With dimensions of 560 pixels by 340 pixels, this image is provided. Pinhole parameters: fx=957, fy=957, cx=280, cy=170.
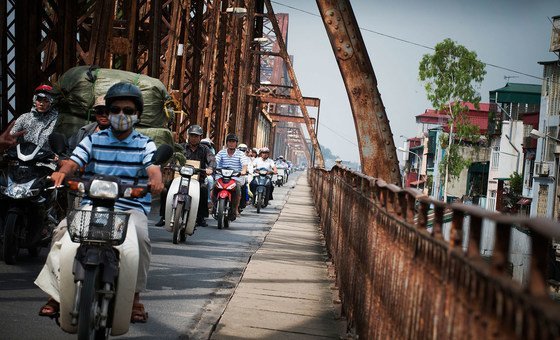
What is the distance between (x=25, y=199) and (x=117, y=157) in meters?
3.21

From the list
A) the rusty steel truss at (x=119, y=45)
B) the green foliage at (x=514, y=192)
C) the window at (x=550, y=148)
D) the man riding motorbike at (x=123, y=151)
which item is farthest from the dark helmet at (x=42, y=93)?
the green foliage at (x=514, y=192)

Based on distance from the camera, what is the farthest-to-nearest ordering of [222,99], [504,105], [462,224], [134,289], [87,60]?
[504,105], [222,99], [87,60], [134,289], [462,224]

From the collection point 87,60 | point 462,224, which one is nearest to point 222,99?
point 87,60

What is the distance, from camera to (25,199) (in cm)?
862

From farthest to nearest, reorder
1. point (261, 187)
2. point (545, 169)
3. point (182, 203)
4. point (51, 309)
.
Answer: point (545, 169) < point (261, 187) < point (182, 203) < point (51, 309)

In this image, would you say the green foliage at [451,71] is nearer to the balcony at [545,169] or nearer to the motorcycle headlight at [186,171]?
the balcony at [545,169]

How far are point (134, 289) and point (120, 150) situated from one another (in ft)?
3.44

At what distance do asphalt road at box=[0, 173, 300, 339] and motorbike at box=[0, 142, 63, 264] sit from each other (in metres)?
0.22

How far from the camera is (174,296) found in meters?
8.08

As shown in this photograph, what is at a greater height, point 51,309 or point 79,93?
point 79,93

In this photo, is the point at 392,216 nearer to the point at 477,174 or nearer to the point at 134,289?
the point at 134,289

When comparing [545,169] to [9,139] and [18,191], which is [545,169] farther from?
[18,191]

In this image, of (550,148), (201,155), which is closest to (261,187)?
(201,155)

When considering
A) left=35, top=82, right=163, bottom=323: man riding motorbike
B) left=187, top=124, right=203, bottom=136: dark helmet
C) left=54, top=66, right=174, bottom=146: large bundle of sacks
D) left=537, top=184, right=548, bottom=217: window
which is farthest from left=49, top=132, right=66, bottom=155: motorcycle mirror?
left=537, top=184, right=548, bottom=217: window
